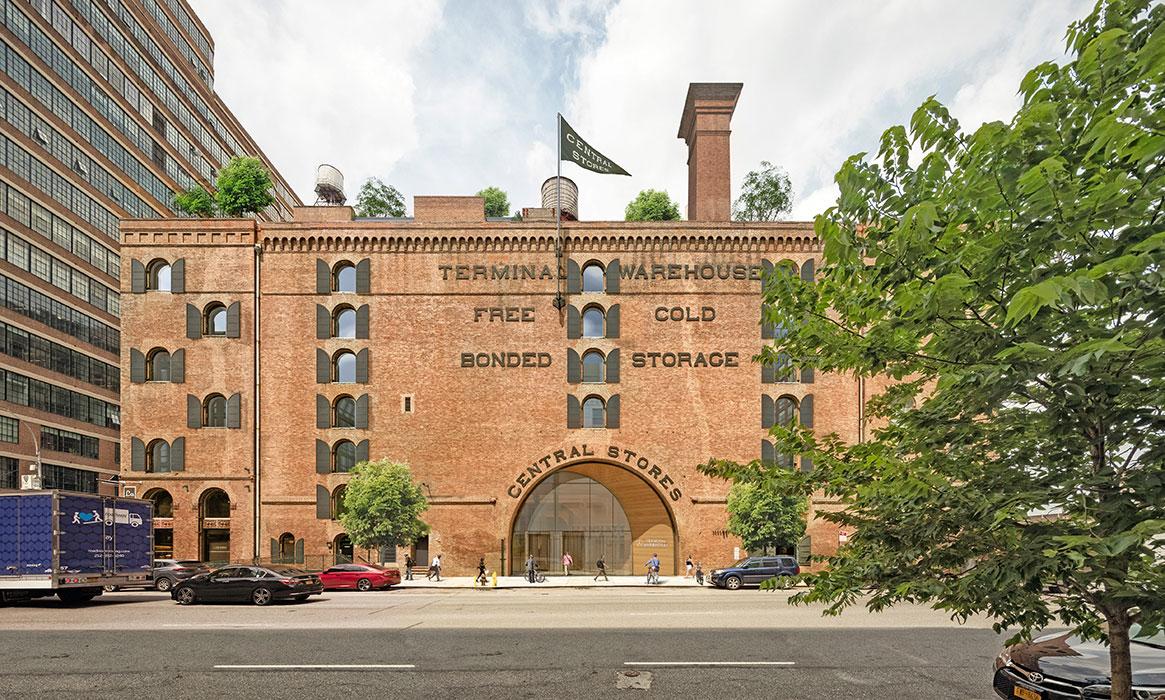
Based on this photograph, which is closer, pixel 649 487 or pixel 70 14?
pixel 649 487

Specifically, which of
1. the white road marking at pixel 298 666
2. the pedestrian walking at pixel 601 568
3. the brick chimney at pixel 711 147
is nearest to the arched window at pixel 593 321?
the brick chimney at pixel 711 147

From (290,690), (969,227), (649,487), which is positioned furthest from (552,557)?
(969,227)

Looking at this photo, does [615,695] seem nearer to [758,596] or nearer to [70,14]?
[758,596]

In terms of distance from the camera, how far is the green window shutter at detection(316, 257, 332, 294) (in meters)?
35.8

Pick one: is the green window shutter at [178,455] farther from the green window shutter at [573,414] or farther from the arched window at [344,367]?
the green window shutter at [573,414]

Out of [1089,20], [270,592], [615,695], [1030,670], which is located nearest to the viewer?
[1089,20]

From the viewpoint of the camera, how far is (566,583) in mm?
30906

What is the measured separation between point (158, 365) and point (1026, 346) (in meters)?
40.5

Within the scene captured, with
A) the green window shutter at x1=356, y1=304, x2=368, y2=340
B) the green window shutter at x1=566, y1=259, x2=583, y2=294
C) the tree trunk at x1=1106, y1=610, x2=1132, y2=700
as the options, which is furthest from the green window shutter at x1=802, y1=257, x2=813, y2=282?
the tree trunk at x1=1106, y1=610, x2=1132, y2=700

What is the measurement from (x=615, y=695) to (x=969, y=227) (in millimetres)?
8635

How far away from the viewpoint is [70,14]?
4797 centimetres

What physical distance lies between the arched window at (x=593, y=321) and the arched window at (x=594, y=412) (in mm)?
3573

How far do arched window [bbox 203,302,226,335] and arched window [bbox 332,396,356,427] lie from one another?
24.0ft

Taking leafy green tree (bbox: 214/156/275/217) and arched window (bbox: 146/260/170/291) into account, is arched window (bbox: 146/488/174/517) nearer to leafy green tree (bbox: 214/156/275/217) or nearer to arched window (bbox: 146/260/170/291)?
arched window (bbox: 146/260/170/291)
